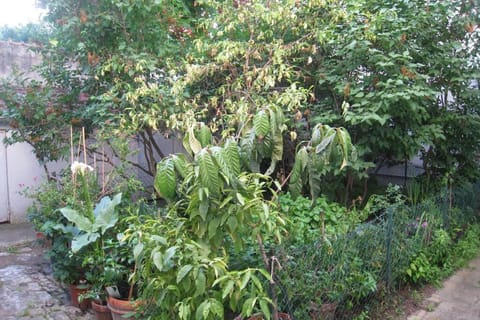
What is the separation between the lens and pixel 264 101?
4.54m

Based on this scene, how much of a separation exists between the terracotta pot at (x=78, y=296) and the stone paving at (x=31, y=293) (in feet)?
0.16

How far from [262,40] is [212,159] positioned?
344 centimetres

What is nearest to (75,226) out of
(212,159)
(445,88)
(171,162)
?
(171,162)

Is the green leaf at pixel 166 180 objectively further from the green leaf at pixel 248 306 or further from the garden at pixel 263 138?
the green leaf at pixel 248 306

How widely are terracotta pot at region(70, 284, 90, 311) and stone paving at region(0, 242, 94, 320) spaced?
0.05 meters

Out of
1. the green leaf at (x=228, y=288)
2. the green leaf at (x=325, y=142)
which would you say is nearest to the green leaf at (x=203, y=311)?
the green leaf at (x=228, y=288)

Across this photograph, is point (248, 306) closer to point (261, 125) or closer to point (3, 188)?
point (261, 125)

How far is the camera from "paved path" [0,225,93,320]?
12.2 feet

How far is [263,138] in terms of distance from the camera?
8.09ft

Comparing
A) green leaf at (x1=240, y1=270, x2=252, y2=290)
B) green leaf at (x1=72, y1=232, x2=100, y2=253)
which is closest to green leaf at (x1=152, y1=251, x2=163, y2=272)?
green leaf at (x1=240, y1=270, x2=252, y2=290)

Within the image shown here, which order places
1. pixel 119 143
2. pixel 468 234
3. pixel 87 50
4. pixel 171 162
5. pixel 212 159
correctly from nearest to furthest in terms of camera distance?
1. pixel 212 159
2. pixel 171 162
3. pixel 119 143
4. pixel 87 50
5. pixel 468 234

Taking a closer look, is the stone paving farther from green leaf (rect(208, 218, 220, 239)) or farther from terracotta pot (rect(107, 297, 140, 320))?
green leaf (rect(208, 218, 220, 239))

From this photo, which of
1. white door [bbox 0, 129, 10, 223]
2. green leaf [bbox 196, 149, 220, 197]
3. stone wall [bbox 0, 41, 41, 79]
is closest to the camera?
green leaf [bbox 196, 149, 220, 197]

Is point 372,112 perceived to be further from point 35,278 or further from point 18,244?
point 18,244
